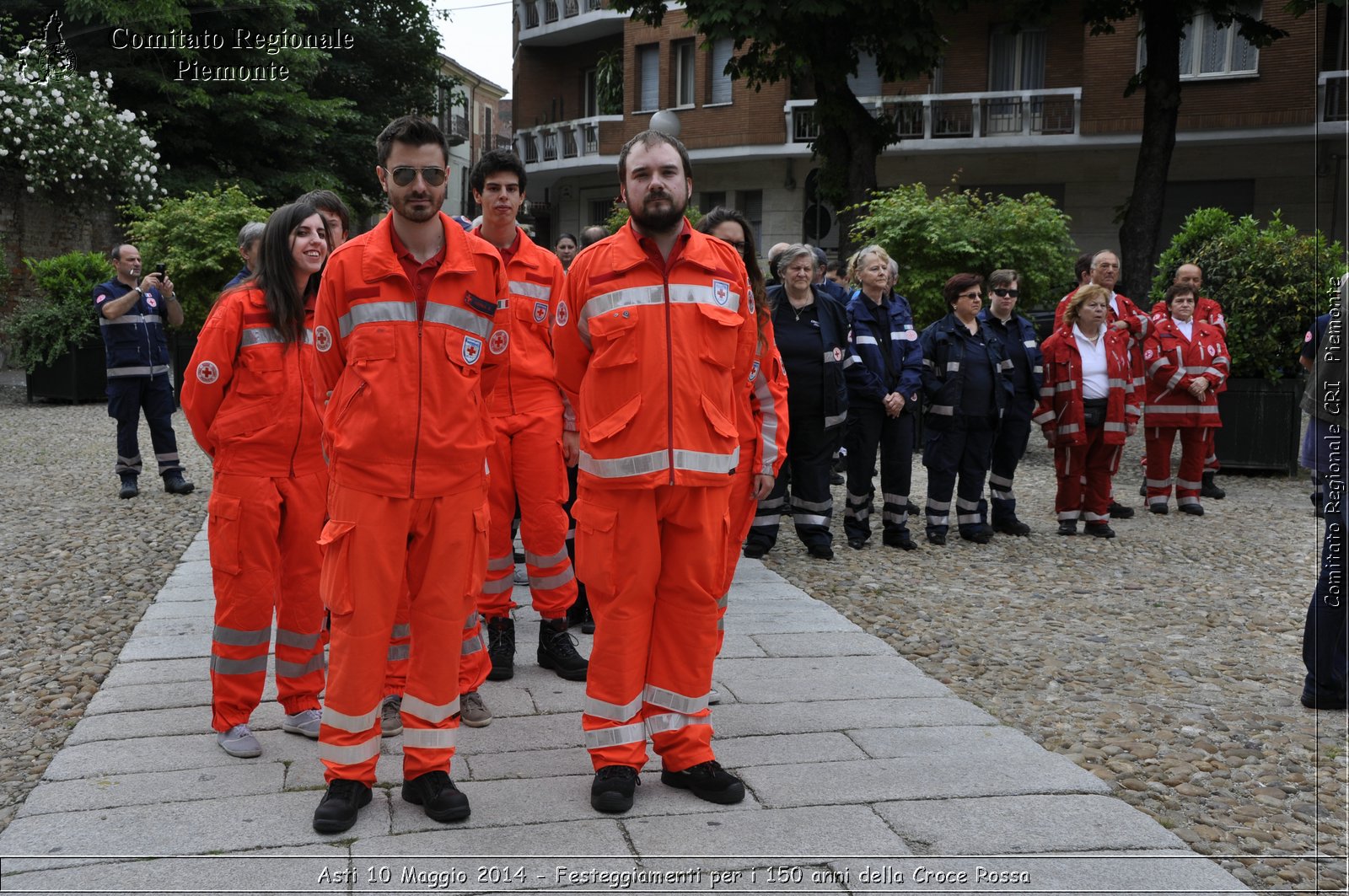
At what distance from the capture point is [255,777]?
4.39 meters

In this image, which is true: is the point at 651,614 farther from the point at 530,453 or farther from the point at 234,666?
the point at 234,666

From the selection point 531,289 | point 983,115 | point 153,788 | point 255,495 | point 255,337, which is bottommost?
point 153,788

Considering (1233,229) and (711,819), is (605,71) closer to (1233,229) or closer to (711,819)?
(1233,229)

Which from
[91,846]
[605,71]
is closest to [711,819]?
[91,846]

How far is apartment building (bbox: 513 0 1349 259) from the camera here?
2716 centimetres

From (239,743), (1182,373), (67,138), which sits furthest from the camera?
(67,138)

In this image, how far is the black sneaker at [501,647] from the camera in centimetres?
562

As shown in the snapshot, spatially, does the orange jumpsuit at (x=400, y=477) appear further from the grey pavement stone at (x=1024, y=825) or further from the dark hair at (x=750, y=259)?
the grey pavement stone at (x=1024, y=825)

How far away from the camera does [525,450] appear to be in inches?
217

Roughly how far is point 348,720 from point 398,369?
1.16 meters

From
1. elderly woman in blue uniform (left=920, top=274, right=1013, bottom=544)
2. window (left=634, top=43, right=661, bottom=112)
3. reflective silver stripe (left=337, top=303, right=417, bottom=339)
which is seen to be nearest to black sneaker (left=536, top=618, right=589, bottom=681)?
reflective silver stripe (left=337, top=303, right=417, bottom=339)

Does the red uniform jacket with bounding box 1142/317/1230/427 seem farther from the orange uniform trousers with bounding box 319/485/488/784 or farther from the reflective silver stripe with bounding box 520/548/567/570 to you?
the orange uniform trousers with bounding box 319/485/488/784

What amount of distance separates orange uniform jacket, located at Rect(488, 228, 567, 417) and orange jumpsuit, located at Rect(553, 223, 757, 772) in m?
1.24

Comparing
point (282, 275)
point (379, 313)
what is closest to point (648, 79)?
point (282, 275)
